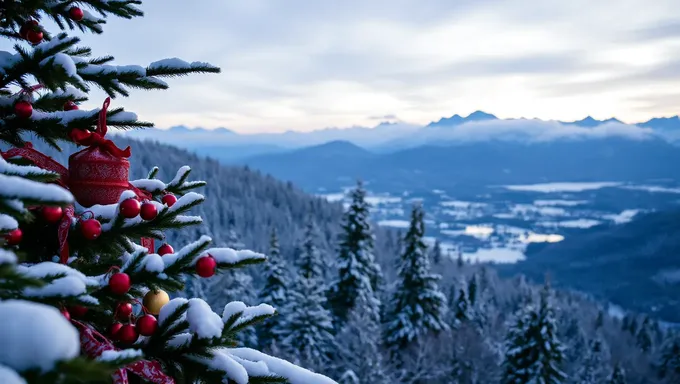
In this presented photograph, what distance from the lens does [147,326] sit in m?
2.43

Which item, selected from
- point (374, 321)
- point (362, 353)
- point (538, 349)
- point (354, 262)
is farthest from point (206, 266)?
point (374, 321)

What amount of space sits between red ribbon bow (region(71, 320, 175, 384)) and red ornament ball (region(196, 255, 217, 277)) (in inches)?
19.5

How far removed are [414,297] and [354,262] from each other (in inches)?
155

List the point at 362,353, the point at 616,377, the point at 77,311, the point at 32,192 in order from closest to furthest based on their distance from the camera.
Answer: the point at 32,192 < the point at 77,311 < the point at 362,353 < the point at 616,377

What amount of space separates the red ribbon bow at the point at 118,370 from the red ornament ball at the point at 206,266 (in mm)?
495

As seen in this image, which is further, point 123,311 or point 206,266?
point 123,311

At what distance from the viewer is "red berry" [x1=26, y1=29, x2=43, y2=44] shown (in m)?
3.59

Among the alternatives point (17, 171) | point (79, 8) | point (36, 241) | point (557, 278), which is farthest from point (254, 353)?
point (557, 278)

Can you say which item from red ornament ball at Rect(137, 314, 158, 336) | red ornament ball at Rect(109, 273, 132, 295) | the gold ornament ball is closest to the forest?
the gold ornament ball

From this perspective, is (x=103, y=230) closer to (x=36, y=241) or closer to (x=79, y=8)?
(x=36, y=241)

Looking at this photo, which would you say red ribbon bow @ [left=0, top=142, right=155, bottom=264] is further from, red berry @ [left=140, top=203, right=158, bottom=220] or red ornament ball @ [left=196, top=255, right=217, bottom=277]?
red ornament ball @ [left=196, top=255, right=217, bottom=277]

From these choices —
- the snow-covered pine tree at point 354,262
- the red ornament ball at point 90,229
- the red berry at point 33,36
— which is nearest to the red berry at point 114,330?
the red ornament ball at point 90,229

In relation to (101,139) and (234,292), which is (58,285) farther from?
(234,292)

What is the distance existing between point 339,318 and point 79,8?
27583 millimetres
